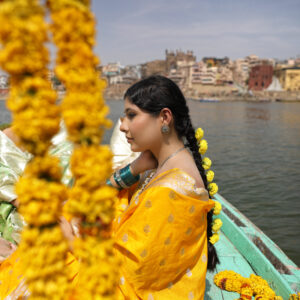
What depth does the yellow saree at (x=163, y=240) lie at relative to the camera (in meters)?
1.39

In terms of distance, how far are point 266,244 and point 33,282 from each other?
2861 millimetres

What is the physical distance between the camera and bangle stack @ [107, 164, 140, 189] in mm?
2201

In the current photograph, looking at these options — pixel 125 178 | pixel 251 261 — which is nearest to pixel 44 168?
pixel 125 178

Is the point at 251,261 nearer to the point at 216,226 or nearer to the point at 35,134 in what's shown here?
the point at 216,226

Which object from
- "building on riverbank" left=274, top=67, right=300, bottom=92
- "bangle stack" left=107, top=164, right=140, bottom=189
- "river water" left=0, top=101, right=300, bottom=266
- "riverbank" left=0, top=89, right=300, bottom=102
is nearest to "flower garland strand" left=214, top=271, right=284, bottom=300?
"bangle stack" left=107, top=164, right=140, bottom=189

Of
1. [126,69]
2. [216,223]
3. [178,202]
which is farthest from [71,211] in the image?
[126,69]

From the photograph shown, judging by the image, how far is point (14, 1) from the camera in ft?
2.39

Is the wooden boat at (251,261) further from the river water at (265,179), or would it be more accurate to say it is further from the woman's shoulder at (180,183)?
the river water at (265,179)

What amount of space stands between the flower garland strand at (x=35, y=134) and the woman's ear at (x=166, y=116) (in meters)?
0.95

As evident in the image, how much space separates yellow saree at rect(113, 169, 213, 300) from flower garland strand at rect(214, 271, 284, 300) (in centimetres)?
96

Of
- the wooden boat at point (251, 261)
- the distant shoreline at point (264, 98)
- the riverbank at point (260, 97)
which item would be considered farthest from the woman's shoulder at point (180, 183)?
the riverbank at point (260, 97)

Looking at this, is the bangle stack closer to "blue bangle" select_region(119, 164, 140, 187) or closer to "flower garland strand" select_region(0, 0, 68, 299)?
"blue bangle" select_region(119, 164, 140, 187)

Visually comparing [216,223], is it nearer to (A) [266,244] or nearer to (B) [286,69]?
(A) [266,244]

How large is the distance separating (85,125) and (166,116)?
37.6 inches
